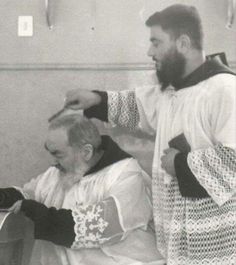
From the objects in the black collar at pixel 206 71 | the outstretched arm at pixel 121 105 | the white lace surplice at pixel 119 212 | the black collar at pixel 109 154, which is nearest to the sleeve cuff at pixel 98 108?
the outstretched arm at pixel 121 105

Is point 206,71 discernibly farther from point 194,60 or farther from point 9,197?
point 9,197

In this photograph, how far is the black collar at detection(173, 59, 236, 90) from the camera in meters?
1.84

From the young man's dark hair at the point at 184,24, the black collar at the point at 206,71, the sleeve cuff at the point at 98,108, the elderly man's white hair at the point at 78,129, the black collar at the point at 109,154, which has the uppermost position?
the young man's dark hair at the point at 184,24

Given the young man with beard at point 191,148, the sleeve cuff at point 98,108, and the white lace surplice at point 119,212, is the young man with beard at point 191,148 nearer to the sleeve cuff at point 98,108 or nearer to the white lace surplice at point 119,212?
the white lace surplice at point 119,212

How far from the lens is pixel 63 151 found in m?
2.02

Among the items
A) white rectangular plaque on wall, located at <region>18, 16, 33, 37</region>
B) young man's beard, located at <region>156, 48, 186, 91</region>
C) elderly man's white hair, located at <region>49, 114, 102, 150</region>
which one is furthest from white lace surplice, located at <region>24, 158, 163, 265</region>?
white rectangular plaque on wall, located at <region>18, 16, 33, 37</region>

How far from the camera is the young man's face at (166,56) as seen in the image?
1885 mm

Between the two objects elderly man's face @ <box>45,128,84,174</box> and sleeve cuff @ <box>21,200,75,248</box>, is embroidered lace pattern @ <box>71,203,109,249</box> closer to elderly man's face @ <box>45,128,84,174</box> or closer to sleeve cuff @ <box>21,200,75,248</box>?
sleeve cuff @ <box>21,200,75,248</box>

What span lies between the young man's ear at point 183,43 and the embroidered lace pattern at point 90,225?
602 millimetres

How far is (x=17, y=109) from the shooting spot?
7.43ft

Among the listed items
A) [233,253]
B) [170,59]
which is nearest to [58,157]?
[170,59]

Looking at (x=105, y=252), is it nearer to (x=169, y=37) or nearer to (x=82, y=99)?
(x=82, y=99)

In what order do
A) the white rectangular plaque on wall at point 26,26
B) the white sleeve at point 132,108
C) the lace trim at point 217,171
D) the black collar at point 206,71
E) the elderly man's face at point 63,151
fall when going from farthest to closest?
the white rectangular plaque on wall at point 26,26
the white sleeve at point 132,108
the elderly man's face at point 63,151
the black collar at point 206,71
the lace trim at point 217,171

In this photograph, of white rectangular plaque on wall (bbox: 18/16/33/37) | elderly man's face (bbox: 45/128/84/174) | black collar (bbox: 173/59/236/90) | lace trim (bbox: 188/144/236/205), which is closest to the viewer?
lace trim (bbox: 188/144/236/205)
